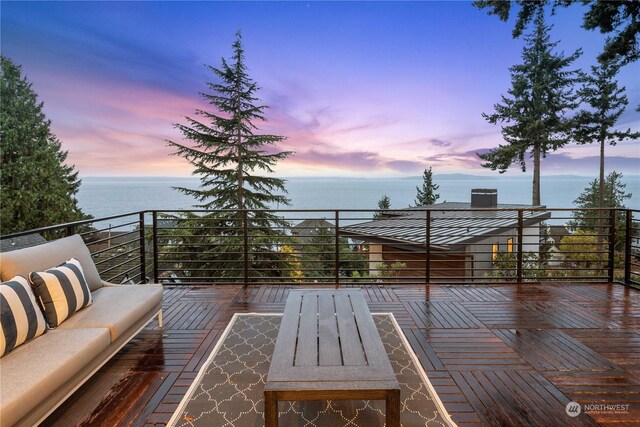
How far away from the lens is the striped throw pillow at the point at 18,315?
5.90ft

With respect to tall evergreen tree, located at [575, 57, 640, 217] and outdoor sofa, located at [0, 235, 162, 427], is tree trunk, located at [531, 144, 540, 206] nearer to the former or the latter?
tall evergreen tree, located at [575, 57, 640, 217]

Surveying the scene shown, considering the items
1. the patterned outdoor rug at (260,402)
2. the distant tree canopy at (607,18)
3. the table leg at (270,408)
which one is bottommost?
the patterned outdoor rug at (260,402)

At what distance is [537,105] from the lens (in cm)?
1284

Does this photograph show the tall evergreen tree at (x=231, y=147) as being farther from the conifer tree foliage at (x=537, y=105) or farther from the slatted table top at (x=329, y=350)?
the conifer tree foliage at (x=537, y=105)

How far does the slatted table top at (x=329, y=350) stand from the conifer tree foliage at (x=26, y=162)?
14.4 metres

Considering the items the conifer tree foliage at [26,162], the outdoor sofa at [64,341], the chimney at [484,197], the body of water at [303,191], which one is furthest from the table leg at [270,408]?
the conifer tree foliage at [26,162]

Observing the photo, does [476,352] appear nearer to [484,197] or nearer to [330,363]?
[330,363]

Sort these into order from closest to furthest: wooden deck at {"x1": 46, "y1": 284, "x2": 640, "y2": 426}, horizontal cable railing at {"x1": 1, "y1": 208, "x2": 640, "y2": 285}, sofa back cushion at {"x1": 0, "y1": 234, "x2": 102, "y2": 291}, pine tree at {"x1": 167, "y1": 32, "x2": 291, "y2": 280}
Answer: wooden deck at {"x1": 46, "y1": 284, "x2": 640, "y2": 426} < sofa back cushion at {"x1": 0, "y1": 234, "x2": 102, "y2": 291} < horizontal cable railing at {"x1": 1, "y1": 208, "x2": 640, "y2": 285} < pine tree at {"x1": 167, "y1": 32, "x2": 291, "y2": 280}

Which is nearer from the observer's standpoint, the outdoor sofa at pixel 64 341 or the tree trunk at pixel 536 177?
the outdoor sofa at pixel 64 341

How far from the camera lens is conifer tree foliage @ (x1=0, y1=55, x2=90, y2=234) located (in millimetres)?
12188

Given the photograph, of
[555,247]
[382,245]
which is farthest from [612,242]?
[555,247]

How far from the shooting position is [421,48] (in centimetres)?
755

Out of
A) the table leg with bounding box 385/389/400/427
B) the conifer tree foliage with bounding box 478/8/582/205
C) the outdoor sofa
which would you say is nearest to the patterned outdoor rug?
the table leg with bounding box 385/389/400/427

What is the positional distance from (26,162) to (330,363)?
52.2ft
